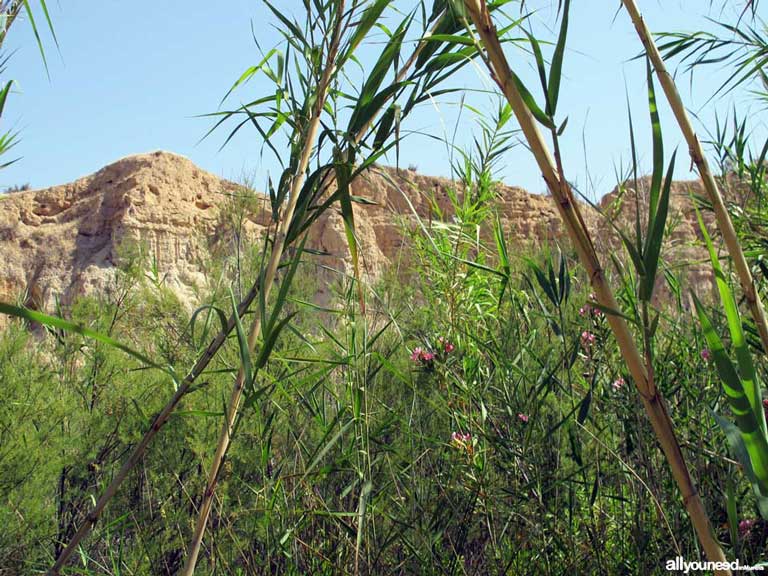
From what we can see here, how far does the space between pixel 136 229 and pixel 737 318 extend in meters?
12.8

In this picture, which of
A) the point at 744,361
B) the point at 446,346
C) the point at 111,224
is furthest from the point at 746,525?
the point at 111,224

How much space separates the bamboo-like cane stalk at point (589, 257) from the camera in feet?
1.96

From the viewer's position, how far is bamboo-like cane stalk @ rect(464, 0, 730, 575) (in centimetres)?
60

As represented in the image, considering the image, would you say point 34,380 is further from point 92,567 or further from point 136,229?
point 136,229

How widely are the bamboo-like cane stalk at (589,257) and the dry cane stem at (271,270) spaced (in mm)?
443

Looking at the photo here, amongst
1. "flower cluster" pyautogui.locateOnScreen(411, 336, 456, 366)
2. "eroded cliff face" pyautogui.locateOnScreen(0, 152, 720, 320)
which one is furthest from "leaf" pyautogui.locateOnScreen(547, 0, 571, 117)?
"eroded cliff face" pyautogui.locateOnScreen(0, 152, 720, 320)

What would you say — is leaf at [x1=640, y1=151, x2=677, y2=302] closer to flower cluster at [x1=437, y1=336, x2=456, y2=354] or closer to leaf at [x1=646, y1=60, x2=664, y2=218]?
leaf at [x1=646, y1=60, x2=664, y2=218]

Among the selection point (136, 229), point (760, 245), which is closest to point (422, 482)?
point (760, 245)

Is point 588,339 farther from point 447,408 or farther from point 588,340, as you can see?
point 447,408

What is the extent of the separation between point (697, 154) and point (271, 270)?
1.83ft

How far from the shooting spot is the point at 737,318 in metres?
0.62

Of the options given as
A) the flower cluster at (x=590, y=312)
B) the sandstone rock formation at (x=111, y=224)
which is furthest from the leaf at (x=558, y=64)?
the sandstone rock formation at (x=111, y=224)

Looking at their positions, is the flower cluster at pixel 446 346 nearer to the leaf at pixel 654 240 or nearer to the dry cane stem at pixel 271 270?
the dry cane stem at pixel 271 270

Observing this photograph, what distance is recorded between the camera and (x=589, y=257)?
24.0 inches
